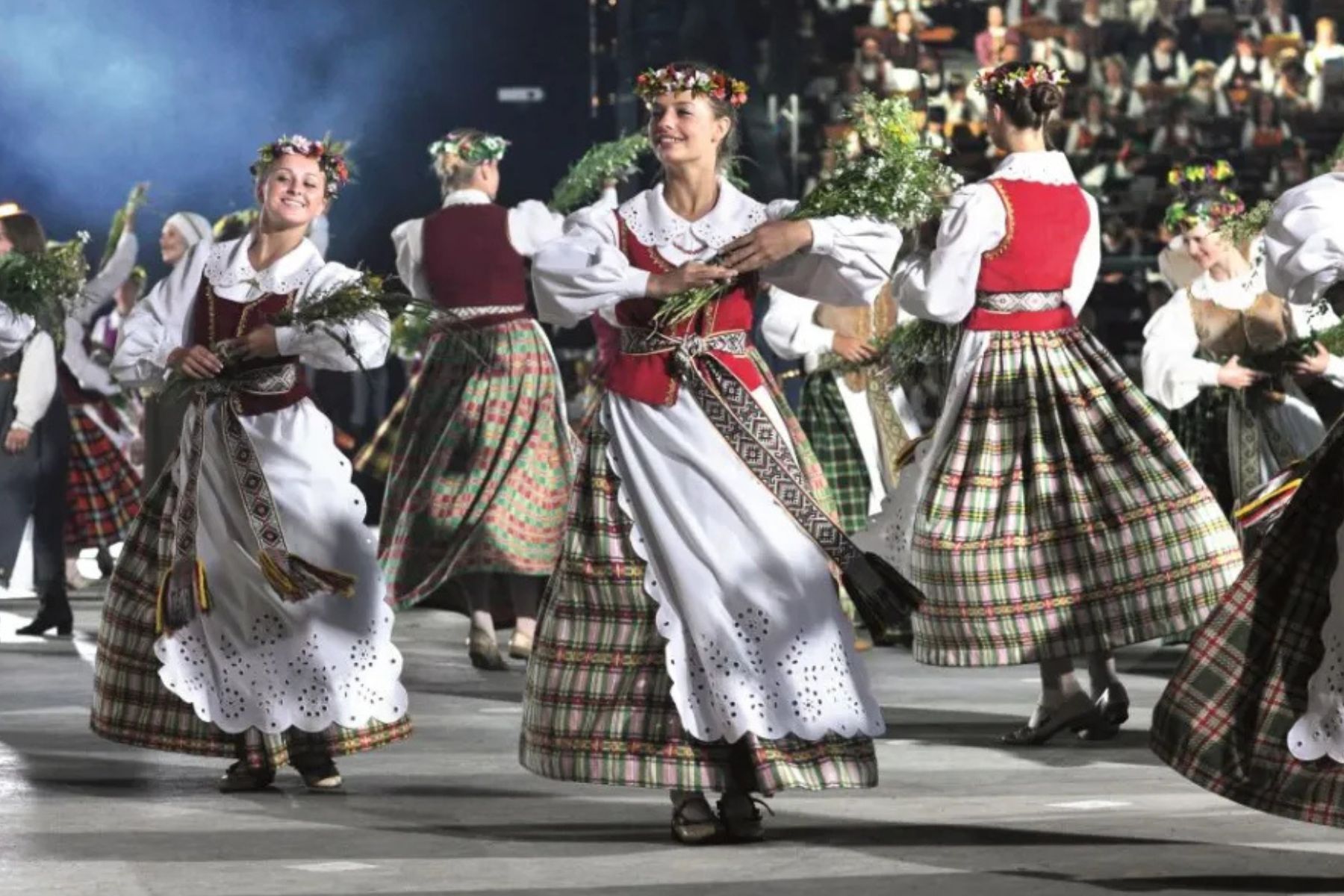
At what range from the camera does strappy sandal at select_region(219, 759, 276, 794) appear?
6.52 meters

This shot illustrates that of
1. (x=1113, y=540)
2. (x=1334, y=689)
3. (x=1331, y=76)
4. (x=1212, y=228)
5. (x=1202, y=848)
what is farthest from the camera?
(x=1331, y=76)

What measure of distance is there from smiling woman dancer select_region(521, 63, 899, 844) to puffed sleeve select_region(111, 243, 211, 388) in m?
1.11

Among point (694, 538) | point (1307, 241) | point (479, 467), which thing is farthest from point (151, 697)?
point (479, 467)

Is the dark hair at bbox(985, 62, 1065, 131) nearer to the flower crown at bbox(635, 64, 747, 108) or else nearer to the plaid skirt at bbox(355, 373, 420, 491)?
the flower crown at bbox(635, 64, 747, 108)

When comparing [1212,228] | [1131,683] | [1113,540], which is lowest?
[1131,683]

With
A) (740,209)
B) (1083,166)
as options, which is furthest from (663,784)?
(1083,166)

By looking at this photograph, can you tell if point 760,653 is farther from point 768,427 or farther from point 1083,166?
point 1083,166

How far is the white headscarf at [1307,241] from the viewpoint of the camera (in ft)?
17.3

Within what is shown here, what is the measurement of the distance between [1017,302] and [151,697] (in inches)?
84.1

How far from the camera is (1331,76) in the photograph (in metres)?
15.0

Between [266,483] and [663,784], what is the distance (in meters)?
Answer: 1.38

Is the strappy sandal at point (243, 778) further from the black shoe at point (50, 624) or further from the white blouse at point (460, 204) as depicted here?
the black shoe at point (50, 624)

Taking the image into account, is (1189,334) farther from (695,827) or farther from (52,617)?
(52,617)

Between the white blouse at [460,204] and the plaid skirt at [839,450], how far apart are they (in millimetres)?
938
